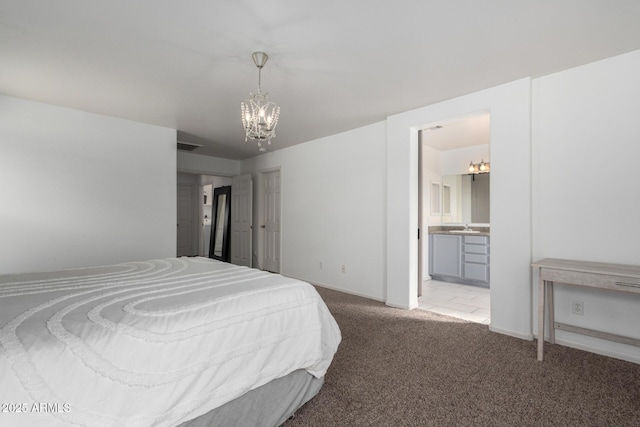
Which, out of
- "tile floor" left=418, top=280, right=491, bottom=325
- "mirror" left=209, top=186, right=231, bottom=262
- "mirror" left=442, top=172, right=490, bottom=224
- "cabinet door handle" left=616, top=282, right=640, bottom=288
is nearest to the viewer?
"cabinet door handle" left=616, top=282, right=640, bottom=288

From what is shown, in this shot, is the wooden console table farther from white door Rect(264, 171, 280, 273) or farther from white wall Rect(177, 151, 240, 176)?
white wall Rect(177, 151, 240, 176)

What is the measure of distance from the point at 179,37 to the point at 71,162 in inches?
98.0

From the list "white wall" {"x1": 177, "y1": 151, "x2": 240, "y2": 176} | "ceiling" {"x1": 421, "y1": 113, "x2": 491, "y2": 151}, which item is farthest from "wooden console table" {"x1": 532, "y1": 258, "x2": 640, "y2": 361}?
"white wall" {"x1": 177, "y1": 151, "x2": 240, "y2": 176}

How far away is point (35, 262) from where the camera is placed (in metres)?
3.38

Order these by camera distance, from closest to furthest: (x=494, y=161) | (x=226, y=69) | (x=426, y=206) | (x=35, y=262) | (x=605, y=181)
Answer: (x=605, y=181) < (x=226, y=69) < (x=494, y=161) < (x=35, y=262) < (x=426, y=206)

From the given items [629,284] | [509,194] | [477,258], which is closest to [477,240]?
[477,258]

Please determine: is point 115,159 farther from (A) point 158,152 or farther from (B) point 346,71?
(B) point 346,71

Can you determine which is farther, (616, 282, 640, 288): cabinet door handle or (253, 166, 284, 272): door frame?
(253, 166, 284, 272): door frame

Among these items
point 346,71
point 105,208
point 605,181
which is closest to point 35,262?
point 105,208

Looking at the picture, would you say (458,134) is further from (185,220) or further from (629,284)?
(185,220)

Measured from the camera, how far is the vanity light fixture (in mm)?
5348

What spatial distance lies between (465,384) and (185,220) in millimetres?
7338

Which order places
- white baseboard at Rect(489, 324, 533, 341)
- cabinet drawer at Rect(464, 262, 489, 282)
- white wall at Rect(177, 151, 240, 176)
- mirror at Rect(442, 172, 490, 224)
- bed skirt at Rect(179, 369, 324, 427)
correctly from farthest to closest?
1. white wall at Rect(177, 151, 240, 176)
2. mirror at Rect(442, 172, 490, 224)
3. cabinet drawer at Rect(464, 262, 489, 282)
4. white baseboard at Rect(489, 324, 533, 341)
5. bed skirt at Rect(179, 369, 324, 427)

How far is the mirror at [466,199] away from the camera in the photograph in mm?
5496
